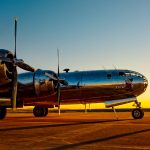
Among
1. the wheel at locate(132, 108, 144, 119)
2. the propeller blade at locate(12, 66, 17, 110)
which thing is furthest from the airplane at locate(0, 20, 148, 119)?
the propeller blade at locate(12, 66, 17, 110)

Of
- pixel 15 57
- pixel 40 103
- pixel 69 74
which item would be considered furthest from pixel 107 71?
pixel 15 57

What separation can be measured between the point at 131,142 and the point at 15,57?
546 inches

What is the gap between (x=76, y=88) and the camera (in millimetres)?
30609

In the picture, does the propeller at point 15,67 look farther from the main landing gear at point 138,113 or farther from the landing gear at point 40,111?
the landing gear at point 40,111

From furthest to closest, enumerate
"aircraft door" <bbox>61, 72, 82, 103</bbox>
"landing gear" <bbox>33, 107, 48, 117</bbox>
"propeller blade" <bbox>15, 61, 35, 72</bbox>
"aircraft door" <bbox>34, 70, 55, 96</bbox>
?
"landing gear" <bbox>33, 107, 48, 117</bbox> < "aircraft door" <bbox>61, 72, 82, 103</bbox> < "aircraft door" <bbox>34, 70, 55, 96</bbox> < "propeller blade" <bbox>15, 61, 35, 72</bbox>

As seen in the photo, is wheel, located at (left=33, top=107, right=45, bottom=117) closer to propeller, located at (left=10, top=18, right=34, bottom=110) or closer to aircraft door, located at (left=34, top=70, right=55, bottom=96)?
aircraft door, located at (left=34, top=70, right=55, bottom=96)

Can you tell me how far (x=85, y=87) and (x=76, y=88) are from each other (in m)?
1.01

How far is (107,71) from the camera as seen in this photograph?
97.0 feet

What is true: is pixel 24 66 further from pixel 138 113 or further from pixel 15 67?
pixel 138 113

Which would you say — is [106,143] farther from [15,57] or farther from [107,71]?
[107,71]

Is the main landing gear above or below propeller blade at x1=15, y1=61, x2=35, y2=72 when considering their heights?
below

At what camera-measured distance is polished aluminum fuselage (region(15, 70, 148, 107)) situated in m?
26.8

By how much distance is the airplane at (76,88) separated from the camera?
26547 mm

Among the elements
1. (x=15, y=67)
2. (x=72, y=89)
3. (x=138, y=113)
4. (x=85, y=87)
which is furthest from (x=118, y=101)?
(x=15, y=67)
